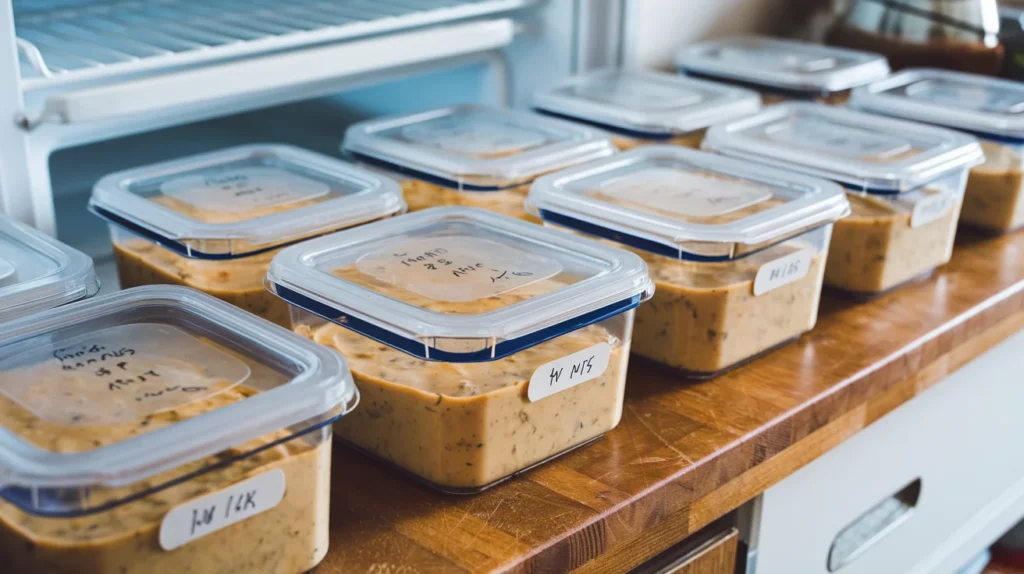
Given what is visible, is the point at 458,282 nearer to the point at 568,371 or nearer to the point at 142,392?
the point at 568,371

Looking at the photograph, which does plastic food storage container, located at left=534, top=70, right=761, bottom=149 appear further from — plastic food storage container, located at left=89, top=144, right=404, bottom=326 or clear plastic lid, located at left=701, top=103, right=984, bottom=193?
plastic food storage container, located at left=89, top=144, right=404, bottom=326

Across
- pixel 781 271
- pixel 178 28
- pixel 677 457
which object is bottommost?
pixel 677 457

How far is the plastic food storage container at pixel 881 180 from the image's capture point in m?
1.06

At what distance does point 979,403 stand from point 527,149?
594 millimetres

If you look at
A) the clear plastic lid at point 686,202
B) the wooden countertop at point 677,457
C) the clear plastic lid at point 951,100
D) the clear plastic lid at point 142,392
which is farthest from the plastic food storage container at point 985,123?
the clear plastic lid at point 142,392

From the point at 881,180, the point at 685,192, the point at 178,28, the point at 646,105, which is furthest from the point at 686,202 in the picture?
the point at 178,28

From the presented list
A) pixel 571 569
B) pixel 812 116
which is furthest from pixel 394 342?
pixel 812 116

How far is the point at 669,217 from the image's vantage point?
3.00 ft

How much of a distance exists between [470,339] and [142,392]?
0.21 metres

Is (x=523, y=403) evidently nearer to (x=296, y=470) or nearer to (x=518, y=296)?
(x=518, y=296)

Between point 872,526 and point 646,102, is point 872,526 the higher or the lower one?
the lower one

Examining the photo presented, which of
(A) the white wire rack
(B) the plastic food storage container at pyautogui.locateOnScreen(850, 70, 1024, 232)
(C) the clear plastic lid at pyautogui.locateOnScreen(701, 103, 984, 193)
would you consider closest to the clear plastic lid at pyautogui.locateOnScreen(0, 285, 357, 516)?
(A) the white wire rack

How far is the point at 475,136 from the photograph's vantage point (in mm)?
1156

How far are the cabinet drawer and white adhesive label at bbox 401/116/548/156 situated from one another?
0.45 meters
